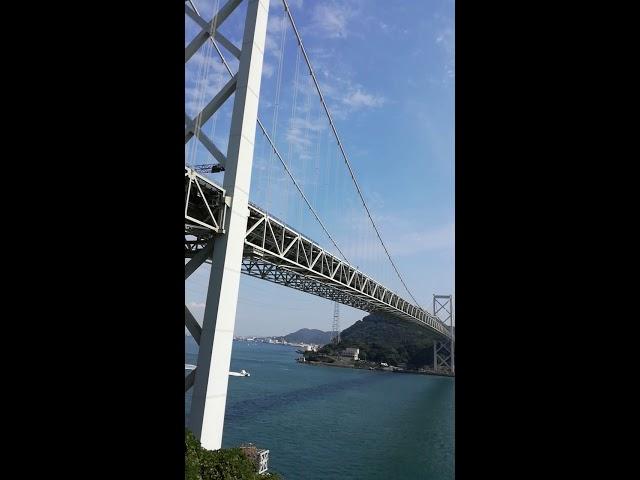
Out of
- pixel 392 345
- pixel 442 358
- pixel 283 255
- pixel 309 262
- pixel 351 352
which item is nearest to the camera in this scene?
pixel 283 255

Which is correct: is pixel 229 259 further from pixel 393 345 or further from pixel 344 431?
pixel 393 345

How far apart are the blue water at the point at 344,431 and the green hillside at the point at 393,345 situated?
69.5 feet

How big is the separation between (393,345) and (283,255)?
57.0 metres

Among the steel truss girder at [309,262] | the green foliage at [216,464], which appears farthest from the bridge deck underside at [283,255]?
the green foliage at [216,464]

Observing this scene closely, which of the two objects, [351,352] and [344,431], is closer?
[344,431]

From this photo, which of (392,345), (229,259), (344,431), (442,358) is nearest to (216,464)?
(229,259)

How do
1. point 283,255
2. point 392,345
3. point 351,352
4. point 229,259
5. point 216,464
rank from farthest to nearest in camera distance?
point 392,345
point 351,352
point 283,255
point 229,259
point 216,464

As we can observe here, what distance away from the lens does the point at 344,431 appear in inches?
694

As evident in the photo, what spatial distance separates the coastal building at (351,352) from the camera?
5934cm

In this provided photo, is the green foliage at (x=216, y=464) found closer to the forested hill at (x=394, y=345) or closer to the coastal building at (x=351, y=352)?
the forested hill at (x=394, y=345)
